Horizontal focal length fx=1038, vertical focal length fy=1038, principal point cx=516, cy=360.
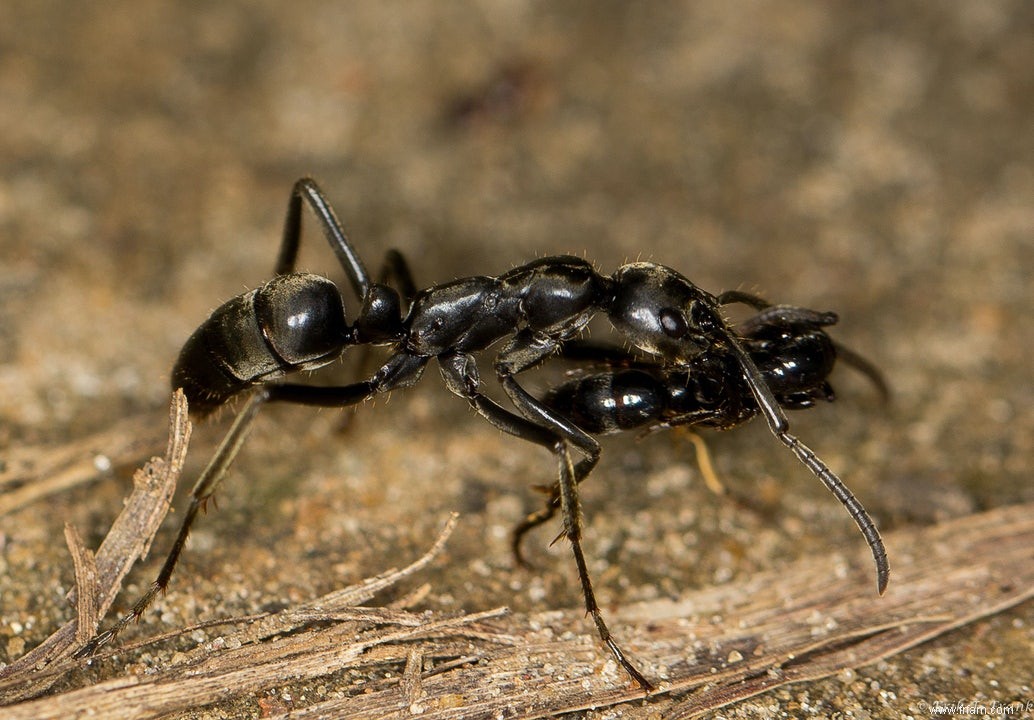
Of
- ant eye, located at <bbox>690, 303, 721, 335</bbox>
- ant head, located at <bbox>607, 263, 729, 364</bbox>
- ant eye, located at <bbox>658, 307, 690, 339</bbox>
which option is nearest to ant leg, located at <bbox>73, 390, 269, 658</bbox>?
ant head, located at <bbox>607, 263, 729, 364</bbox>

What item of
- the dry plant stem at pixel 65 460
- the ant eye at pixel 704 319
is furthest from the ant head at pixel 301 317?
the ant eye at pixel 704 319

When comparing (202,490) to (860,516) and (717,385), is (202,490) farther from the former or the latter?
(860,516)

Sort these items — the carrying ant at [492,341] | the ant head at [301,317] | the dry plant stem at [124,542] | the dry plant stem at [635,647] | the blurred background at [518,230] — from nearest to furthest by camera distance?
1. the dry plant stem at [635,647]
2. the dry plant stem at [124,542]
3. the carrying ant at [492,341]
4. the ant head at [301,317]
5. the blurred background at [518,230]

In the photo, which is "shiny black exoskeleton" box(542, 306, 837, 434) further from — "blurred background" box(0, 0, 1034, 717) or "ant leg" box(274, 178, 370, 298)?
"ant leg" box(274, 178, 370, 298)

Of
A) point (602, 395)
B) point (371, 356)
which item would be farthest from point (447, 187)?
point (602, 395)

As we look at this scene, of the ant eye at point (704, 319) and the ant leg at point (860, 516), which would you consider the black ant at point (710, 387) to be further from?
the ant leg at point (860, 516)

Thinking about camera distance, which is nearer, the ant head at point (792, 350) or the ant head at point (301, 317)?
the ant head at point (792, 350)

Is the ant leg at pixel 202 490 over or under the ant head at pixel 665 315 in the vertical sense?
under

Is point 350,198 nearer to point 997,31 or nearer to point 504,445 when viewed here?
point 504,445
